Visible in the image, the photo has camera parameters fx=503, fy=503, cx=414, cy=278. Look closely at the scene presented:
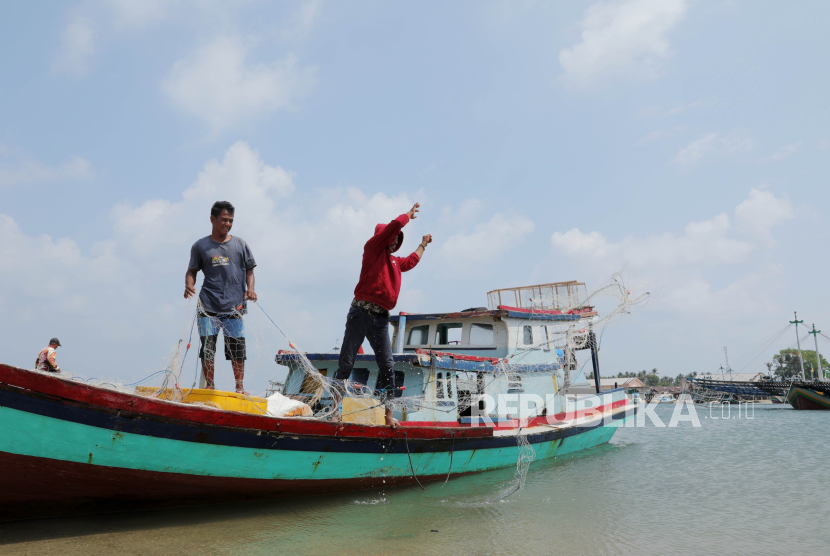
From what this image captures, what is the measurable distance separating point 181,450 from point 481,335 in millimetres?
7591

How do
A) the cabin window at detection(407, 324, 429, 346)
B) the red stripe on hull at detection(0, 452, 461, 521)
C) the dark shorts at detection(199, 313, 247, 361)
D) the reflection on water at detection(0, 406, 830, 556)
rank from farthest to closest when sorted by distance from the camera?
the cabin window at detection(407, 324, 429, 346) → the dark shorts at detection(199, 313, 247, 361) → the reflection on water at detection(0, 406, 830, 556) → the red stripe on hull at detection(0, 452, 461, 521)

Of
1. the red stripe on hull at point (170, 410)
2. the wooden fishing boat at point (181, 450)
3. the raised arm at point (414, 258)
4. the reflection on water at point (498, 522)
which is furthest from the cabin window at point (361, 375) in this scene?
the raised arm at point (414, 258)

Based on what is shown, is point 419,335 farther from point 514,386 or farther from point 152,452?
point 152,452

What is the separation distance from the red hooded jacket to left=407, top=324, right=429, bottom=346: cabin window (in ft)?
19.8

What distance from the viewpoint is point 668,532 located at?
568 cm

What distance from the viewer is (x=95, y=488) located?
454 cm

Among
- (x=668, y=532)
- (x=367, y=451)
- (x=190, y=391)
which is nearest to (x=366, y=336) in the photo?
(x=367, y=451)

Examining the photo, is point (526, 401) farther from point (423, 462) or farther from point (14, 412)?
point (14, 412)

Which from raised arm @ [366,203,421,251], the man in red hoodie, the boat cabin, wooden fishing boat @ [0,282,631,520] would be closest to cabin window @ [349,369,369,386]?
the boat cabin

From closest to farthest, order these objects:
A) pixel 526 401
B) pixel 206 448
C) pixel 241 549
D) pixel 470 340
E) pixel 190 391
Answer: pixel 241 549
pixel 206 448
pixel 190 391
pixel 526 401
pixel 470 340

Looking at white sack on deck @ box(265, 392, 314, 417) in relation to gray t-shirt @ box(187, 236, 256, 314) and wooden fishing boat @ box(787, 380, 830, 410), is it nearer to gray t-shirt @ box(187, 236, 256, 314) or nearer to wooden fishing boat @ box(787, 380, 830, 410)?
gray t-shirt @ box(187, 236, 256, 314)

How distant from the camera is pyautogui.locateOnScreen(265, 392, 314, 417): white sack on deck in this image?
19.2 ft

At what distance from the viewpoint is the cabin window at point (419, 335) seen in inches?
466

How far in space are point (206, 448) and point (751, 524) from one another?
6.34 metres
